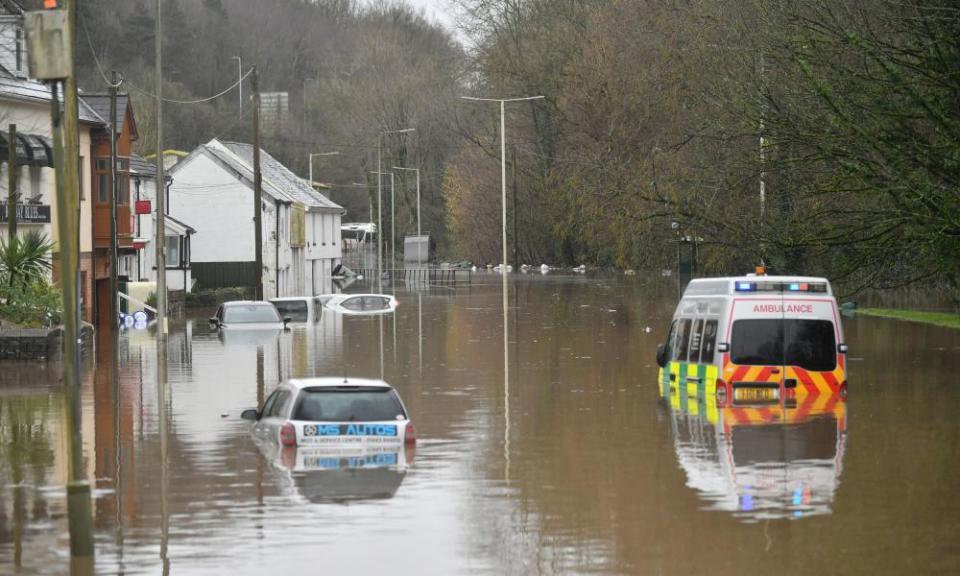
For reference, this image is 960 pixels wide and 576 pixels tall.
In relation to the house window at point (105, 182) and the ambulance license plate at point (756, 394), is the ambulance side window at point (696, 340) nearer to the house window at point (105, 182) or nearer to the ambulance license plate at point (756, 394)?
the ambulance license plate at point (756, 394)

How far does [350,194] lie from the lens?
148m

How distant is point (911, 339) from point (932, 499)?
25.2 m

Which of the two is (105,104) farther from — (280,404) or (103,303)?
(280,404)

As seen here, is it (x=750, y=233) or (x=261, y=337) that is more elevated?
(x=750, y=233)

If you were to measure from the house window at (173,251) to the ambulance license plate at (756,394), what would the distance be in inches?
1910

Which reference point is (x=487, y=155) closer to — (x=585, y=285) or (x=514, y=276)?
(x=514, y=276)

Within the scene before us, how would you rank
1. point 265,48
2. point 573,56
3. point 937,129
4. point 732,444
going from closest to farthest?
point 732,444 < point 937,129 < point 573,56 < point 265,48

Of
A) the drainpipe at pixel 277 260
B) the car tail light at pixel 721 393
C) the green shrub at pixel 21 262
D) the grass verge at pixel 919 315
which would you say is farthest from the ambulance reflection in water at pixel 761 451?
the drainpipe at pixel 277 260

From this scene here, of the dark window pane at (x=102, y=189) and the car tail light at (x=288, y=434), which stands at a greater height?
the dark window pane at (x=102, y=189)

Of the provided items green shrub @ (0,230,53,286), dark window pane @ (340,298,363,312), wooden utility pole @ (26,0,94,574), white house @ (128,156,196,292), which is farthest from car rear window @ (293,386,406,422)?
white house @ (128,156,196,292)

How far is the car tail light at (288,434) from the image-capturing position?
17.5 meters

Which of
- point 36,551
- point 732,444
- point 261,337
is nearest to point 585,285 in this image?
point 261,337

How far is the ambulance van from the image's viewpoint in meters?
22.1

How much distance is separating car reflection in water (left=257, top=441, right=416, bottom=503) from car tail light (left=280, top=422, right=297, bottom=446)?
0.06 m
